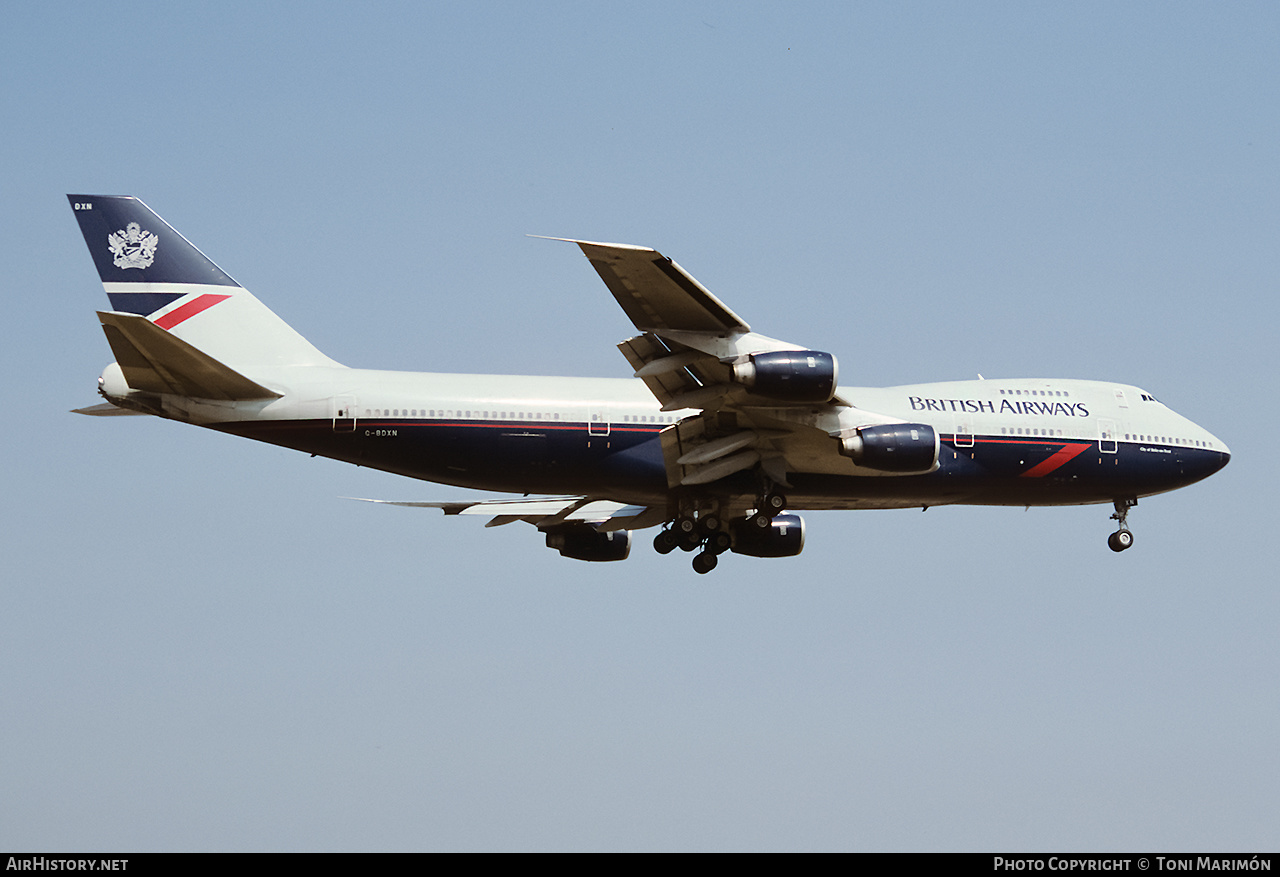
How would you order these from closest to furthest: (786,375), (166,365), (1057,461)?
(786,375)
(166,365)
(1057,461)

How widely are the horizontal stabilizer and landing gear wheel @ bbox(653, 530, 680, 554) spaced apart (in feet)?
28.3

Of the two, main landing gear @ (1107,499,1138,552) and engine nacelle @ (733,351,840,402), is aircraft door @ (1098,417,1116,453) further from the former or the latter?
engine nacelle @ (733,351,840,402)

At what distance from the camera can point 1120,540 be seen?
33.8 meters

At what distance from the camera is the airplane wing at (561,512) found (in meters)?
34.1

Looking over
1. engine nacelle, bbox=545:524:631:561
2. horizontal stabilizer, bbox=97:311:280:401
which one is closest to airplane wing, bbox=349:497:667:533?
engine nacelle, bbox=545:524:631:561

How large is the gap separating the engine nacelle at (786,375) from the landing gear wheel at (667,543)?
6.01 metres

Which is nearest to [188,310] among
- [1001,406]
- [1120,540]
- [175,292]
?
[175,292]

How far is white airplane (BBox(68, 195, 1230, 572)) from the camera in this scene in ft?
89.4

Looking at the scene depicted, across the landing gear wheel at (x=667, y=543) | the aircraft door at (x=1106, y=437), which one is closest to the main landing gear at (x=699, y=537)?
the landing gear wheel at (x=667, y=543)

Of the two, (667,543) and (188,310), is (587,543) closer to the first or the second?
(667,543)

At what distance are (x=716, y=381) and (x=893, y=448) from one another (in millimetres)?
4047
